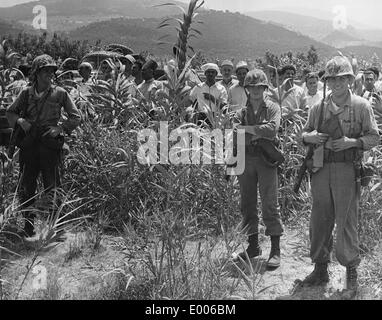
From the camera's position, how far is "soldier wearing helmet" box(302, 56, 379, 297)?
346 centimetres

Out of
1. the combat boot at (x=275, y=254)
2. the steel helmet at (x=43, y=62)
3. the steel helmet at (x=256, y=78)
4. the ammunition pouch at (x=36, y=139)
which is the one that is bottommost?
the combat boot at (x=275, y=254)

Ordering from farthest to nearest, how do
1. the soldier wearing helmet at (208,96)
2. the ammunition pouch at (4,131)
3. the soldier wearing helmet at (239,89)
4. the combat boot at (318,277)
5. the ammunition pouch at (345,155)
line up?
the soldier wearing helmet at (239,89) → the ammunition pouch at (4,131) → the soldier wearing helmet at (208,96) → the combat boot at (318,277) → the ammunition pouch at (345,155)

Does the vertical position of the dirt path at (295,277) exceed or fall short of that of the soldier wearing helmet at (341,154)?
it falls short

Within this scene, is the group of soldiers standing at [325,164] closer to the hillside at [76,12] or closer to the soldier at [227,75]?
the soldier at [227,75]

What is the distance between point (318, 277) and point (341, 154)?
1029mm

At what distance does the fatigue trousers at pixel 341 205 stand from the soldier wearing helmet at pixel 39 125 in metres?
2.49

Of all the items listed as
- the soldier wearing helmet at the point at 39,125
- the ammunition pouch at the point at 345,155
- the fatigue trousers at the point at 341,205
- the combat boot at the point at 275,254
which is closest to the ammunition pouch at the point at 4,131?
the soldier wearing helmet at the point at 39,125

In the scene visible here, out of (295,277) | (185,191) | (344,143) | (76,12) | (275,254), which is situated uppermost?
(76,12)

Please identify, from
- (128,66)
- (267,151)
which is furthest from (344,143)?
(128,66)

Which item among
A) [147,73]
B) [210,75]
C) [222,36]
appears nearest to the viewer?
[210,75]

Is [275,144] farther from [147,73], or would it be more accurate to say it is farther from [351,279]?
[147,73]

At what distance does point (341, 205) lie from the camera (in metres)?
3.55

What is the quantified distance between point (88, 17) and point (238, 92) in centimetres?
13598

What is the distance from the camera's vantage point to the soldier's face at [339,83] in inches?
136
